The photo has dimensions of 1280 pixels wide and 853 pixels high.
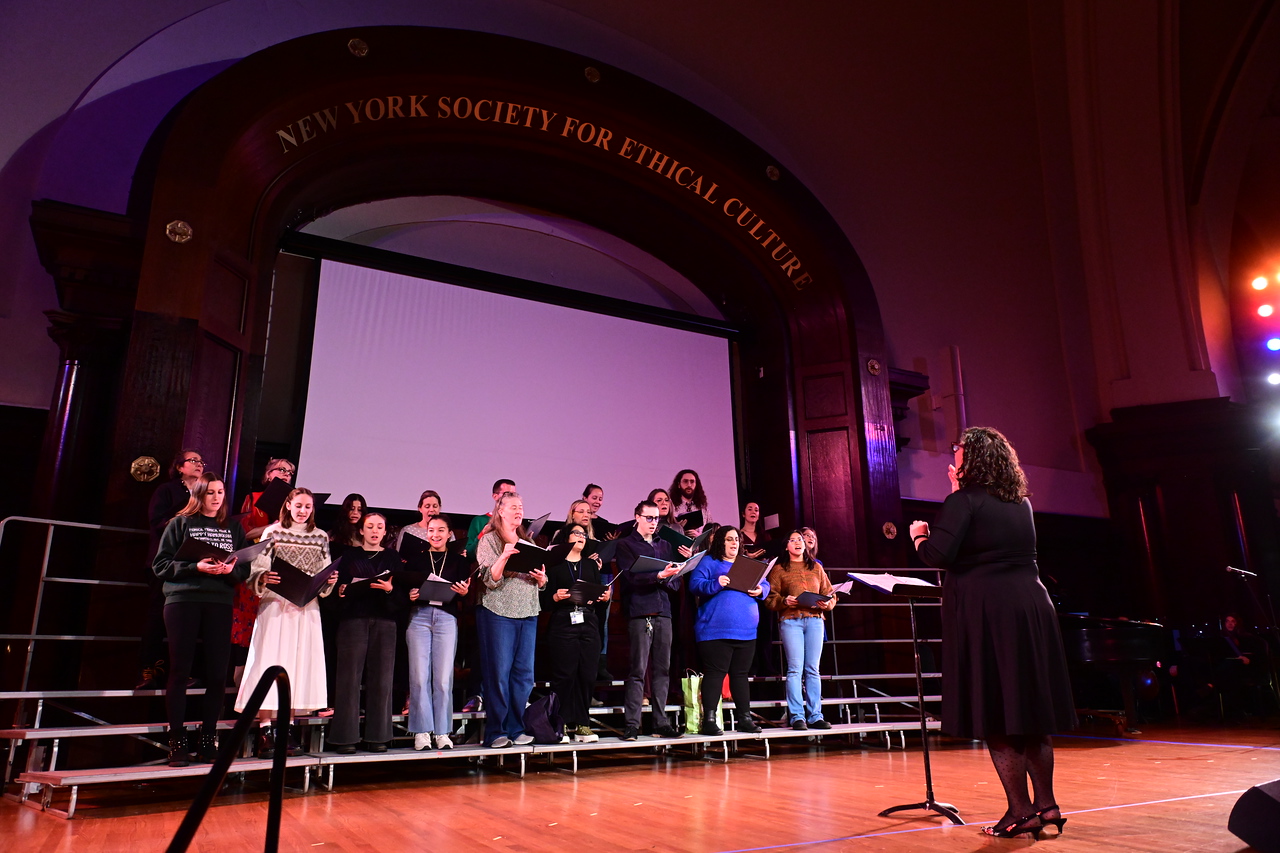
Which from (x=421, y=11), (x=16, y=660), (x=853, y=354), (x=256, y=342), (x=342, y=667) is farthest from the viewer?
(x=853, y=354)

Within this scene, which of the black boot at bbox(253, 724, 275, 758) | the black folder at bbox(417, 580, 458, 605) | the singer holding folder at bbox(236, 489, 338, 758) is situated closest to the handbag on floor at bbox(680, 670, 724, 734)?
the black folder at bbox(417, 580, 458, 605)

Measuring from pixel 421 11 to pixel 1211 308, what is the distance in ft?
30.6

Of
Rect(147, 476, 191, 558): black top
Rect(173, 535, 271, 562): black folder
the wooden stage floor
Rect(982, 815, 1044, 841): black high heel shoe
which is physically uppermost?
Rect(147, 476, 191, 558): black top

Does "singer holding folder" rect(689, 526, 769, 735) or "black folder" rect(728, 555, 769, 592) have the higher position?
"black folder" rect(728, 555, 769, 592)

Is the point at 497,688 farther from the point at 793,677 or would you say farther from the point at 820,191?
the point at 820,191

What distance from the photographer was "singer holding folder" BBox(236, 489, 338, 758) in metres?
4.40

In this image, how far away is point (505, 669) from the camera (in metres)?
5.03

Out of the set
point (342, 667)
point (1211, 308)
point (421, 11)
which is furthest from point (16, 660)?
point (1211, 308)

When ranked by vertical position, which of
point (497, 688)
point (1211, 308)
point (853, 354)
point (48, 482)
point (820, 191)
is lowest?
point (497, 688)

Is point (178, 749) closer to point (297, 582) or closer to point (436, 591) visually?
point (297, 582)

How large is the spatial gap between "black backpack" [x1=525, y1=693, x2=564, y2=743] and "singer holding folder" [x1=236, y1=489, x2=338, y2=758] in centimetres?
117

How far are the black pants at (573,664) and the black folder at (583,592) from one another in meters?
0.09

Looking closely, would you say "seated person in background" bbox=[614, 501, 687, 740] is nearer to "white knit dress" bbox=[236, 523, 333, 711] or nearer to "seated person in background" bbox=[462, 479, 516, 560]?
"seated person in background" bbox=[462, 479, 516, 560]

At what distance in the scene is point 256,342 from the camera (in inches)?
261
